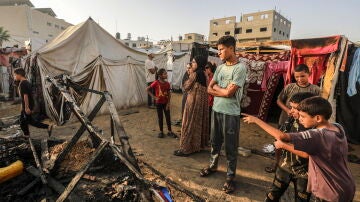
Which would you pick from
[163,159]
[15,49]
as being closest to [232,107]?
[163,159]

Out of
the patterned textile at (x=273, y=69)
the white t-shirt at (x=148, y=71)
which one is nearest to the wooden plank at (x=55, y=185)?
the patterned textile at (x=273, y=69)

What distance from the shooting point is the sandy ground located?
10.7 ft

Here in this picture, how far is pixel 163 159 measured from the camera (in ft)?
14.4

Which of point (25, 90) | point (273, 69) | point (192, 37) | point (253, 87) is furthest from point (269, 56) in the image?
point (192, 37)

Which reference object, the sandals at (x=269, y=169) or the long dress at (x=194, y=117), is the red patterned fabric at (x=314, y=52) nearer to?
the sandals at (x=269, y=169)

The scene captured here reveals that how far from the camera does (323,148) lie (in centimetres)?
162

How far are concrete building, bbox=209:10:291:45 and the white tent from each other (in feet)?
112

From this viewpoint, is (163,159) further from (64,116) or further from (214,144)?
(64,116)

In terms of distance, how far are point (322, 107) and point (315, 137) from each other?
25 cm

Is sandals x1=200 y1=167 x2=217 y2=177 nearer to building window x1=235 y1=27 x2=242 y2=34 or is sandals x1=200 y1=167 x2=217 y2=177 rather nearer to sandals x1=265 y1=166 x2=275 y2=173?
sandals x1=265 y1=166 x2=275 y2=173

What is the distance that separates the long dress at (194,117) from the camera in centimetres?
420

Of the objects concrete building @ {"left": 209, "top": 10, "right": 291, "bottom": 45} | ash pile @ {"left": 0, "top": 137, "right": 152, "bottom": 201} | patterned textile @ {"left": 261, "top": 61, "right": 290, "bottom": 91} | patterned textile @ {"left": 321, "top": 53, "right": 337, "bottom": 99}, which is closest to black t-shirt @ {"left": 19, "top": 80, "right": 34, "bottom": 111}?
ash pile @ {"left": 0, "top": 137, "right": 152, "bottom": 201}

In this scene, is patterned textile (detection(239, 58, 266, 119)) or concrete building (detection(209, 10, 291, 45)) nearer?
patterned textile (detection(239, 58, 266, 119))

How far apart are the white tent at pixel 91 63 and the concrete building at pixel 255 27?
34.1 metres
